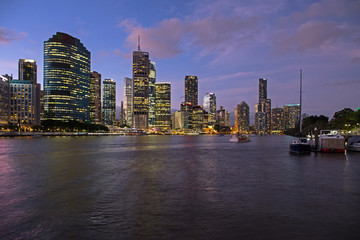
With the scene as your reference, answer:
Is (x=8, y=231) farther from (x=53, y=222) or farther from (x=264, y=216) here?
(x=264, y=216)

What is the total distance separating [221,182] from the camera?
30.8 m

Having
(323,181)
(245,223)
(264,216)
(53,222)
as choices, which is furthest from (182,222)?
(323,181)

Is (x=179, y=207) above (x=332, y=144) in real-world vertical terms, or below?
below

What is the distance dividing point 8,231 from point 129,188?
13.1 m

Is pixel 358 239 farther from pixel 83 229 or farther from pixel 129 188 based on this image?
pixel 129 188

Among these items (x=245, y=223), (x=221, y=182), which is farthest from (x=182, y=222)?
(x=221, y=182)

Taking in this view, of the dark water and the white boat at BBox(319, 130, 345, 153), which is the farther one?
the white boat at BBox(319, 130, 345, 153)

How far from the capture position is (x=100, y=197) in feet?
76.3

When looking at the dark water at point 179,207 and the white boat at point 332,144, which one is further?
the white boat at point 332,144

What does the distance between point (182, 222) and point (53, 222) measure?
7.77 meters

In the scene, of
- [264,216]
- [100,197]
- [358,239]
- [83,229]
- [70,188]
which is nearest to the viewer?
[358,239]

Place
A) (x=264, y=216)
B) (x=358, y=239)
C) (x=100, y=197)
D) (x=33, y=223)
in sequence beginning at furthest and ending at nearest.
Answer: (x=100, y=197)
(x=264, y=216)
(x=33, y=223)
(x=358, y=239)

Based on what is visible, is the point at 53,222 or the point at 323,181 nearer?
the point at 53,222

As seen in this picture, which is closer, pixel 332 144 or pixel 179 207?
pixel 179 207
